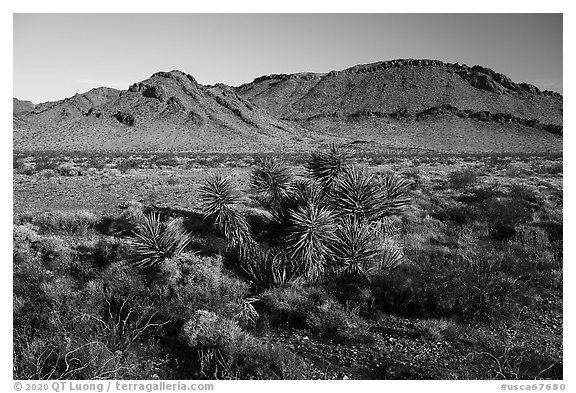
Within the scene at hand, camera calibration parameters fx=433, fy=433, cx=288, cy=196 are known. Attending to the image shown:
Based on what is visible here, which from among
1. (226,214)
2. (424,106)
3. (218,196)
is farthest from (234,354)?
(424,106)

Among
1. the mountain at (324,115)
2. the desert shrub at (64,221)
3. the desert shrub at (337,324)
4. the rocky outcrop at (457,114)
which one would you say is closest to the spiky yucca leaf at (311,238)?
the desert shrub at (337,324)

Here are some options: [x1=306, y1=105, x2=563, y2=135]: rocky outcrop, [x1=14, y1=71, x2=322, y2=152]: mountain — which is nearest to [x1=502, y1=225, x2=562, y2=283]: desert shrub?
[x1=14, y1=71, x2=322, y2=152]: mountain

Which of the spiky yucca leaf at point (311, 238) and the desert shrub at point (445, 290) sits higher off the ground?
the spiky yucca leaf at point (311, 238)

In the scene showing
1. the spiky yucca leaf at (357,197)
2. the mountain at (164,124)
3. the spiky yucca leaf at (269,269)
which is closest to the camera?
the spiky yucca leaf at (269,269)

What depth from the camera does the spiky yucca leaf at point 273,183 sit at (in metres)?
9.60

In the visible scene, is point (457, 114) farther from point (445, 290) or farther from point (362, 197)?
point (445, 290)

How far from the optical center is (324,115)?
10638 centimetres

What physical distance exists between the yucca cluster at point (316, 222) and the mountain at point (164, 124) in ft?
169

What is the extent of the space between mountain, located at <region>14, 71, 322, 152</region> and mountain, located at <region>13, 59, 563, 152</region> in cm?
19

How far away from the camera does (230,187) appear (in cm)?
966

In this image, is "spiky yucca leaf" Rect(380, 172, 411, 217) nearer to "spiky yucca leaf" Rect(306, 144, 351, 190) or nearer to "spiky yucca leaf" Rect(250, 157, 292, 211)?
"spiky yucca leaf" Rect(306, 144, 351, 190)

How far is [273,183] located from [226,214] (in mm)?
1289

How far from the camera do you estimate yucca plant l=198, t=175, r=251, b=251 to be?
9.23m

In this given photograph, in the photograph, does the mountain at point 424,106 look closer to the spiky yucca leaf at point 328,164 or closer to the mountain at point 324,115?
the mountain at point 324,115
